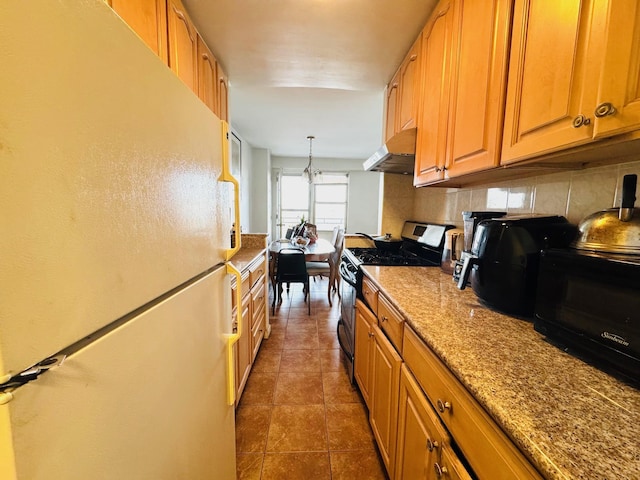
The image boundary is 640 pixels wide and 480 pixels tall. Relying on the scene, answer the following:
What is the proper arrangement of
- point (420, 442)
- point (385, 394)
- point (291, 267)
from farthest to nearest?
point (291, 267)
point (385, 394)
point (420, 442)

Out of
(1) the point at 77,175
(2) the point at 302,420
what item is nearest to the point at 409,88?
(1) the point at 77,175

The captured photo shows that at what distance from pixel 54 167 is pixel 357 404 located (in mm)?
2046

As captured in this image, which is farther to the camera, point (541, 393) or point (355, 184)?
point (355, 184)

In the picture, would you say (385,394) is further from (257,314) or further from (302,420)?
(257,314)

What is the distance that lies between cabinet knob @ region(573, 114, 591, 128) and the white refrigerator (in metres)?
1.05

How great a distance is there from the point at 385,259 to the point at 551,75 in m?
1.41

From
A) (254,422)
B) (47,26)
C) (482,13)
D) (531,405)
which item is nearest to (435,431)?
(531,405)

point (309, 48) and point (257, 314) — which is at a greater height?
point (309, 48)

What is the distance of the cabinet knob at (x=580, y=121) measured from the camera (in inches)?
28.3

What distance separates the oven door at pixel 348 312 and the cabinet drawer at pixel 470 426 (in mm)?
1023

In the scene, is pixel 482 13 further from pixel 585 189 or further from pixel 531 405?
pixel 531 405

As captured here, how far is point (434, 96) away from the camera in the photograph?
62.1 inches

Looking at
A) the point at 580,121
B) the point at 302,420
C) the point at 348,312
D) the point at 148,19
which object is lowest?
the point at 302,420

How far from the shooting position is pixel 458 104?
133 cm
